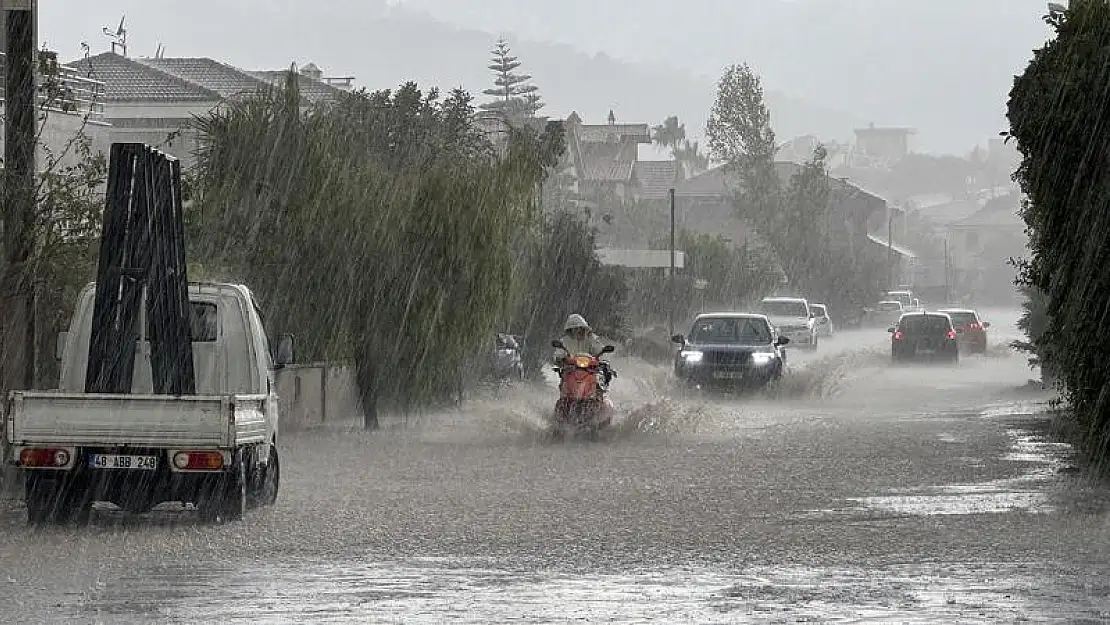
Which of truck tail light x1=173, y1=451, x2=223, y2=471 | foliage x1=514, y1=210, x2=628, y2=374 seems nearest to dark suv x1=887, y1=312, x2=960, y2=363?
foliage x1=514, y1=210, x2=628, y2=374

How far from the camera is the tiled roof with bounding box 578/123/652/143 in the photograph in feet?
473

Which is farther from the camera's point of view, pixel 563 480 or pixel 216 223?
pixel 216 223

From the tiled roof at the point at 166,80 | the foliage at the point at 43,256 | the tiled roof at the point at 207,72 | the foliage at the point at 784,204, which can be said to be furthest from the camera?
the foliage at the point at 784,204

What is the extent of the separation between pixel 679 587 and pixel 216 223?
17398 millimetres

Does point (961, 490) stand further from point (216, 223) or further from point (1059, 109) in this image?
point (216, 223)

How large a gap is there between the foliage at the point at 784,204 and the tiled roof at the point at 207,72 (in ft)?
115

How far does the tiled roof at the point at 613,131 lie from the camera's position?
144125 millimetres

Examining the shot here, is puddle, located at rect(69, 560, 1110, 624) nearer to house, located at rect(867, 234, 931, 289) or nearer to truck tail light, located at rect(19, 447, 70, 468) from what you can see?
truck tail light, located at rect(19, 447, 70, 468)

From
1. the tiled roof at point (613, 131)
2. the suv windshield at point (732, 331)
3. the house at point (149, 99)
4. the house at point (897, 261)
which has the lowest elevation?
the suv windshield at point (732, 331)

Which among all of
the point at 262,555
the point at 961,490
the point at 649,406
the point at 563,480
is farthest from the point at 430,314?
the point at 262,555

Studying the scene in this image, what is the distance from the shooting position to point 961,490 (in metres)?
18.5

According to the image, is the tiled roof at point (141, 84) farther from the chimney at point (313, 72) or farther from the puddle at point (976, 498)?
the puddle at point (976, 498)

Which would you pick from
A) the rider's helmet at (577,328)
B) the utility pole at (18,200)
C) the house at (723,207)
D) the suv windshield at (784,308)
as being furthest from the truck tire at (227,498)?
the house at (723,207)

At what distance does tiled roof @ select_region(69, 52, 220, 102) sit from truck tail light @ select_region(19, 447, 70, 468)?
53.7 metres
